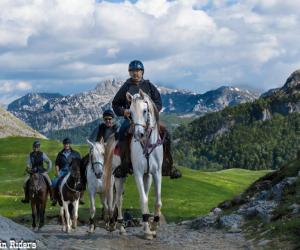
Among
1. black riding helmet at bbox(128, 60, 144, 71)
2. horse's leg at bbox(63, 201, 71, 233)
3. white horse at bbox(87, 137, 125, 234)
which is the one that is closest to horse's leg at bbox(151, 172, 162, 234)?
white horse at bbox(87, 137, 125, 234)

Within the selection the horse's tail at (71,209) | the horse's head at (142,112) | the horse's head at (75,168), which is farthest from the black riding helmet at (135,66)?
the horse's tail at (71,209)

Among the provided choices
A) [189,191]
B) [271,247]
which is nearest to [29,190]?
[271,247]

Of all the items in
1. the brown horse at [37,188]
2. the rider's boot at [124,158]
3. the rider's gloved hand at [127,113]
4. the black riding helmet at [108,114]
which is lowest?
the brown horse at [37,188]

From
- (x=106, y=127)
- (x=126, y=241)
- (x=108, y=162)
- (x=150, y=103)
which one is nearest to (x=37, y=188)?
(x=106, y=127)

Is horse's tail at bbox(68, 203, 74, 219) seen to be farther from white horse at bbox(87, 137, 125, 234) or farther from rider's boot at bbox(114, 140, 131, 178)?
rider's boot at bbox(114, 140, 131, 178)

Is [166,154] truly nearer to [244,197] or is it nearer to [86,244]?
[86,244]

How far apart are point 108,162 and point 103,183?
4.37ft

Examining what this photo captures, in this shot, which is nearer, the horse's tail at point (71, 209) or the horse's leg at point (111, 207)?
the horse's leg at point (111, 207)

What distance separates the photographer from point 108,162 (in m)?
18.6

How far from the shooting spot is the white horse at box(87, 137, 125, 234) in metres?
19.0

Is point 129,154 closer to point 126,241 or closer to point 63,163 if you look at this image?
point 126,241

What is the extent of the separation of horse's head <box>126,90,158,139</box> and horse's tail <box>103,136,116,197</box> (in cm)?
234

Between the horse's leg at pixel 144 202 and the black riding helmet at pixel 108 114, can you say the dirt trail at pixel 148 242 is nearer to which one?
the horse's leg at pixel 144 202

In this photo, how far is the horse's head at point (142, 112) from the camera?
1566 cm
